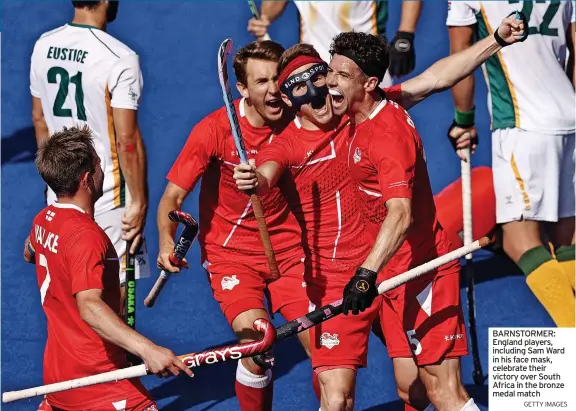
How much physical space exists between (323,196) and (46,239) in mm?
1943

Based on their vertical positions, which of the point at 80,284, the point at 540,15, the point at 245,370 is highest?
the point at 540,15

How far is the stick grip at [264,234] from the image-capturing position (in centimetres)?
696

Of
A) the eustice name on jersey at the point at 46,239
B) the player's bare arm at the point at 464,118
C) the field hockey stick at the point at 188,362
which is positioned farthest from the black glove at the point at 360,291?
the player's bare arm at the point at 464,118

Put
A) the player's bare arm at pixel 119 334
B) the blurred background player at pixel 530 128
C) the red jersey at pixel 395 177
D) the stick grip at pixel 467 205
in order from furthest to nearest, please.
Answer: the blurred background player at pixel 530 128 < the stick grip at pixel 467 205 < the red jersey at pixel 395 177 < the player's bare arm at pixel 119 334

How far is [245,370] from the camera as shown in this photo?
771cm

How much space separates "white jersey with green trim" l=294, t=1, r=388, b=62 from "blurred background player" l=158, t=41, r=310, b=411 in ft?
11.8

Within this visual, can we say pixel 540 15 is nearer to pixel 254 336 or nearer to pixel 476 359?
pixel 476 359

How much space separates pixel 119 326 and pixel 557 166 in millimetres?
4605

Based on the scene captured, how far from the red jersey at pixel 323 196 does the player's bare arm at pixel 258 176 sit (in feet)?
0.31

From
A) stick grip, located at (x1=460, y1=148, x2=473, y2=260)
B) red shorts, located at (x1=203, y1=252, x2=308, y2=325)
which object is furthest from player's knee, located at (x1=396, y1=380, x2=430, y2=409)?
stick grip, located at (x1=460, y1=148, x2=473, y2=260)

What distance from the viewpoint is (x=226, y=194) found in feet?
25.3

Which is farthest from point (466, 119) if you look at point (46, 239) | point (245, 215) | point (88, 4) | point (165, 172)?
point (165, 172)

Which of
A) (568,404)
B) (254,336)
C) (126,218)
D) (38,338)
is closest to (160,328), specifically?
(38,338)

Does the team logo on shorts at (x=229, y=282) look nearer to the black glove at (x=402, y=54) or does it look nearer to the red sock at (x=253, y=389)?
the red sock at (x=253, y=389)
